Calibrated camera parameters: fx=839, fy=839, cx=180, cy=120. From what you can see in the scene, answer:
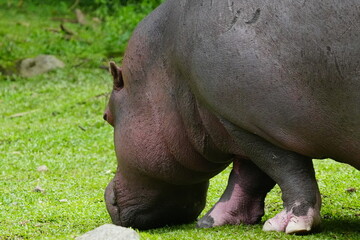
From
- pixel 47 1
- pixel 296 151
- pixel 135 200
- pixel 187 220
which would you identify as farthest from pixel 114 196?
pixel 47 1

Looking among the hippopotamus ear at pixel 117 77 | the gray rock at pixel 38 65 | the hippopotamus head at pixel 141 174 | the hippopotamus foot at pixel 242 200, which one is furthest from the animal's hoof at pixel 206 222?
the gray rock at pixel 38 65

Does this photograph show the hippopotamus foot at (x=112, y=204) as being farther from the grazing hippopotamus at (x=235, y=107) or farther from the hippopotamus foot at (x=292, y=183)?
the hippopotamus foot at (x=292, y=183)

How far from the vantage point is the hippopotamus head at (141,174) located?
4637 mm

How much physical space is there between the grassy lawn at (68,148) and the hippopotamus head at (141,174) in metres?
0.14

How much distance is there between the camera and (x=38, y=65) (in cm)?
1295

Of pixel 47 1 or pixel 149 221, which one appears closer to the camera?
pixel 149 221

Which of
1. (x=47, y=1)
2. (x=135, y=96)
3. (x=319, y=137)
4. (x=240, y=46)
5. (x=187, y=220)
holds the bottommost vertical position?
(x=47, y=1)

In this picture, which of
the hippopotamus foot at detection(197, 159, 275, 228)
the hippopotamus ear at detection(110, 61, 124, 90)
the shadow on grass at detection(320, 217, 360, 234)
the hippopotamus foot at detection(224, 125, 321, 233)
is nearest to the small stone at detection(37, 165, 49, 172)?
the hippopotamus ear at detection(110, 61, 124, 90)

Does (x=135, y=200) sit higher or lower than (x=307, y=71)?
lower

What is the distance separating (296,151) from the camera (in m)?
4.05

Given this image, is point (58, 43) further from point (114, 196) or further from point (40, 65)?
point (114, 196)

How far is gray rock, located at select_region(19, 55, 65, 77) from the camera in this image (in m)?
12.8

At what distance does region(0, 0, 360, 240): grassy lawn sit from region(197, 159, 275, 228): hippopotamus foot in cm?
14

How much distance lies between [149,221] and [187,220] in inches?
11.3
